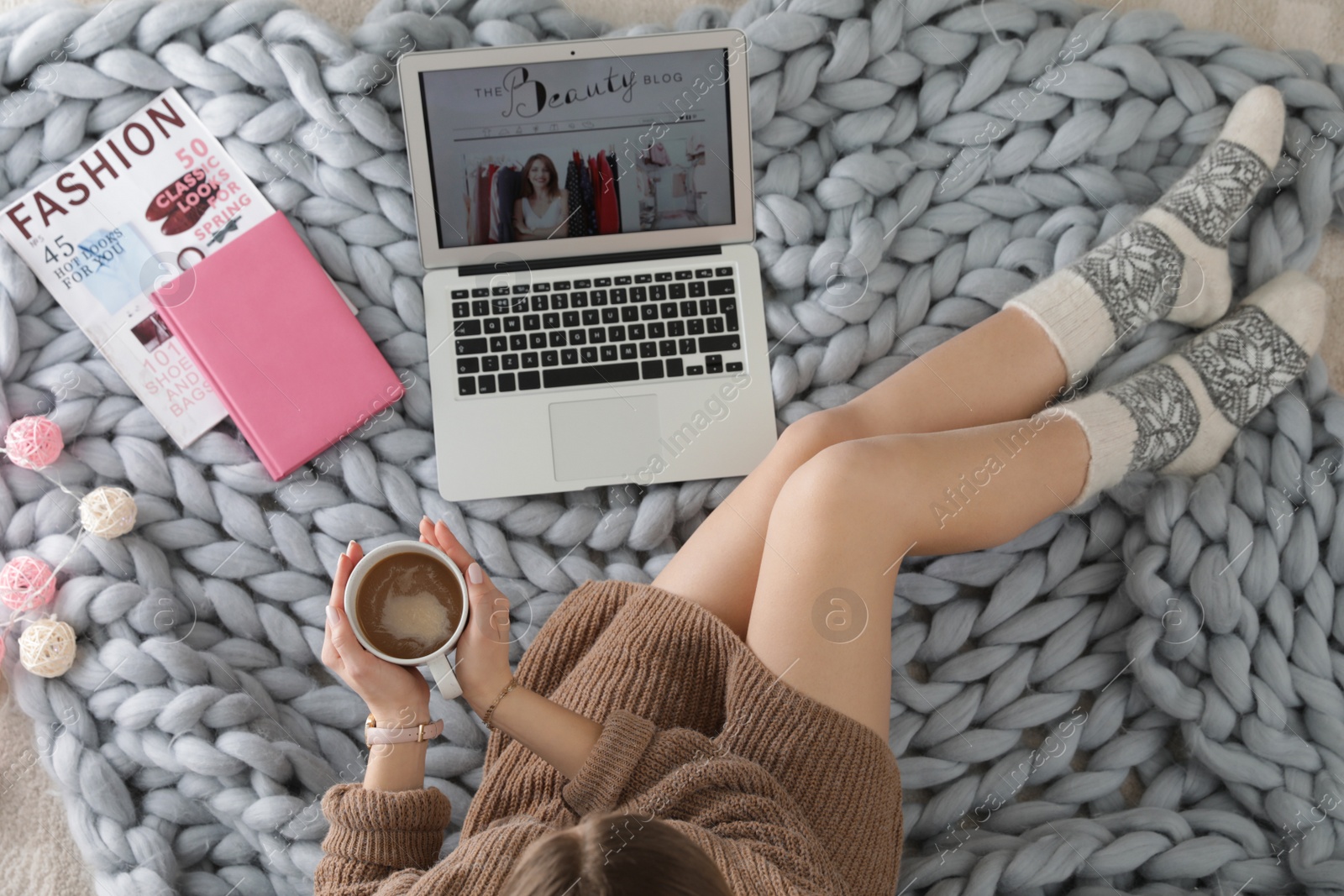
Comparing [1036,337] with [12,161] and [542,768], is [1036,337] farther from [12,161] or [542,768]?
[12,161]

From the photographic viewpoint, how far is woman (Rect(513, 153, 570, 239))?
82 centimetres

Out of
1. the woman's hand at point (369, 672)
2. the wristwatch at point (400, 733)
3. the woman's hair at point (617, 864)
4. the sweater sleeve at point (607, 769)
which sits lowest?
the sweater sleeve at point (607, 769)

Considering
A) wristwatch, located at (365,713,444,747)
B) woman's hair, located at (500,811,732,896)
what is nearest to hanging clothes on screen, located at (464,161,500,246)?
wristwatch, located at (365,713,444,747)

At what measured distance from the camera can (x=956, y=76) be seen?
35.2 inches

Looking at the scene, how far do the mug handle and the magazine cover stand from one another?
370 millimetres

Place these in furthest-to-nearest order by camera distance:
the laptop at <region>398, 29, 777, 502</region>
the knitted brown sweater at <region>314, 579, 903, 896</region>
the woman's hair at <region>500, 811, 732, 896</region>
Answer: the laptop at <region>398, 29, 777, 502</region>, the knitted brown sweater at <region>314, 579, 903, 896</region>, the woman's hair at <region>500, 811, 732, 896</region>

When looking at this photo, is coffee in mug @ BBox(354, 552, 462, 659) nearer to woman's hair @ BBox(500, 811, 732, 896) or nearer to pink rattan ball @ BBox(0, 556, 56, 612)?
woman's hair @ BBox(500, 811, 732, 896)

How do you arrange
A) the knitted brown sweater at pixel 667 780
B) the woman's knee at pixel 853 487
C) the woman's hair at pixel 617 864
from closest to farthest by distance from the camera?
the woman's hair at pixel 617 864, the knitted brown sweater at pixel 667 780, the woman's knee at pixel 853 487

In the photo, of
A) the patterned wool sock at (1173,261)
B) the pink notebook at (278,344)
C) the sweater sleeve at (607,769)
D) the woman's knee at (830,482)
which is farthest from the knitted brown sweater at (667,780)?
the patterned wool sock at (1173,261)

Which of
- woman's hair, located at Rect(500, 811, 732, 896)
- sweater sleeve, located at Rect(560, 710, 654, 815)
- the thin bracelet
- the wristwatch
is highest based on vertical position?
woman's hair, located at Rect(500, 811, 732, 896)

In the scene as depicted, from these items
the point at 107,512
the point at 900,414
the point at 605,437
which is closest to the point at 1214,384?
the point at 900,414

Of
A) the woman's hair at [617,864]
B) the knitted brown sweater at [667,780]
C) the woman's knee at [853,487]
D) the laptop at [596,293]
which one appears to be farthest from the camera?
the laptop at [596,293]

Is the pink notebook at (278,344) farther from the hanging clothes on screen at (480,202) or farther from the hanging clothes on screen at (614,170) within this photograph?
the hanging clothes on screen at (614,170)

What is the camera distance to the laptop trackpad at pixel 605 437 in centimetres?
85
